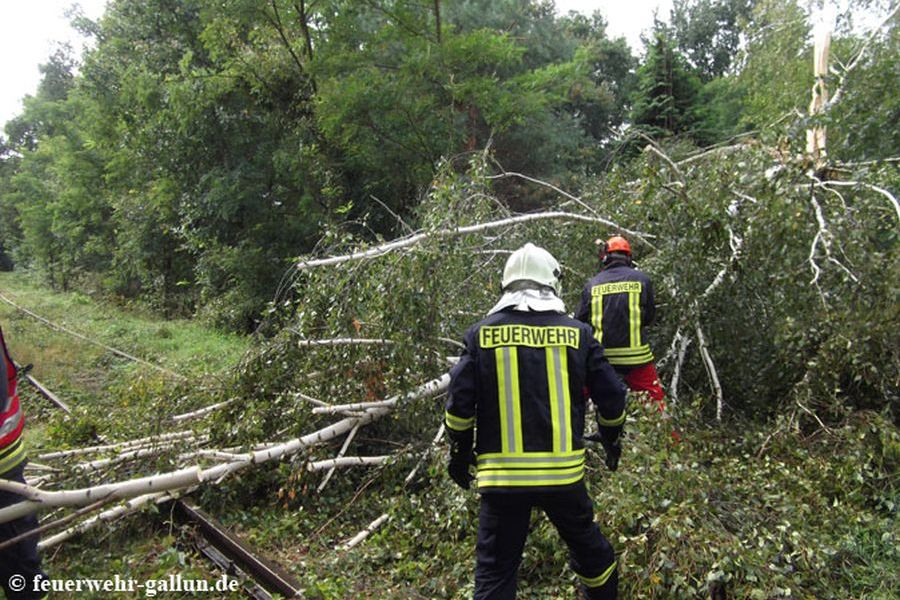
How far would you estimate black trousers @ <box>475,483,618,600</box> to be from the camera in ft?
8.00

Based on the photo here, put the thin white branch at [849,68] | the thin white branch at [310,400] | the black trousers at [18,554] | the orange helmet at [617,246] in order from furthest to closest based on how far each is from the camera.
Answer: the thin white branch at [849,68] < the orange helmet at [617,246] < the thin white branch at [310,400] < the black trousers at [18,554]

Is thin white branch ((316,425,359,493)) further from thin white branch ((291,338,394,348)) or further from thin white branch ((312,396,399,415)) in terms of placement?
thin white branch ((291,338,394,348))

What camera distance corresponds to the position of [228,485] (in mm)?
4047

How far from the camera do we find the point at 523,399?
7.86 feet

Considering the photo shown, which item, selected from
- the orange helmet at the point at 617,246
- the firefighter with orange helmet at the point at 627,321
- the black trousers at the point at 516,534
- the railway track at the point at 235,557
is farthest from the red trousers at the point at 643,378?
the railway track at the point at 235,557

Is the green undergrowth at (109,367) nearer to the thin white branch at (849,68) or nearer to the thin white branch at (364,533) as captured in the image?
the thin white branch at (364,533)

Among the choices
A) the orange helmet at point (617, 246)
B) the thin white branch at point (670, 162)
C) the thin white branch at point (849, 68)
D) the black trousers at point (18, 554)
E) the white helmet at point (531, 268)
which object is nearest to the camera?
the white helmet at point (531, 268)

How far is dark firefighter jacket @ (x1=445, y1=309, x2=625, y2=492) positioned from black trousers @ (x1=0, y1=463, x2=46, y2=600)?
2.00 meters

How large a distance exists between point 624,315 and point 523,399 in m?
1.94

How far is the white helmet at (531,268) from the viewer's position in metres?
2.53

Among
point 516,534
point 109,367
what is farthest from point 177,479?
point 109,367

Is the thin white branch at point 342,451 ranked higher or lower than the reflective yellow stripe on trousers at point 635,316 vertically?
lower

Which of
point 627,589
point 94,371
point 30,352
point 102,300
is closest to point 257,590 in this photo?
point 627,589

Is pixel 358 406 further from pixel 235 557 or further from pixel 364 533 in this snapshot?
pixel 235 557
